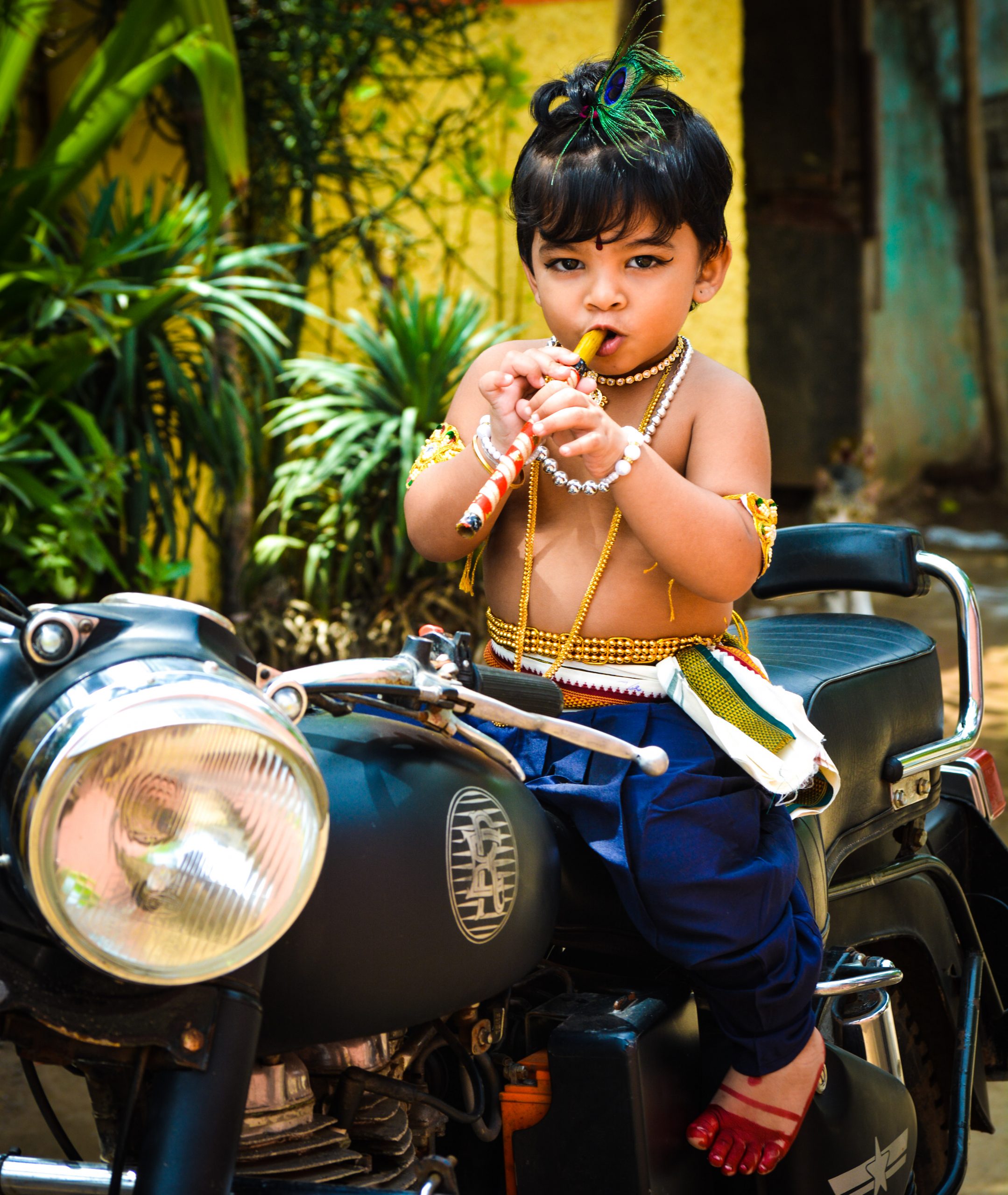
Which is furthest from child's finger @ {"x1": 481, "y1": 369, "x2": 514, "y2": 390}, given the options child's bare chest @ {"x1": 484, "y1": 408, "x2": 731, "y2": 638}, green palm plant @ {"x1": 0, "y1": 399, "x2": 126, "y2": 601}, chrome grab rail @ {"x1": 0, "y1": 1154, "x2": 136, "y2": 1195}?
green palm plant @ {"x1": 0, "y1": 399, "x2": 126, "y2": 601}

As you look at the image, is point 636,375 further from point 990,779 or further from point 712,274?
point 990,779

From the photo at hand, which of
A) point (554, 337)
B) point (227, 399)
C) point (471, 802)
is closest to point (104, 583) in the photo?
point (227, 399)

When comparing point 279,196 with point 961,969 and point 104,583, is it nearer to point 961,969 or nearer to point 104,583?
point 104,583

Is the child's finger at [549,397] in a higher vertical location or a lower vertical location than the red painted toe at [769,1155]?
higher

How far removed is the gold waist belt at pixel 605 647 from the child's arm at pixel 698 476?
7 centimetres

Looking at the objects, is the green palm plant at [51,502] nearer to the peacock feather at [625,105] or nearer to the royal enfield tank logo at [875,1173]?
the peacock feather at [625,105]

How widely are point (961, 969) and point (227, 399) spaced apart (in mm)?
2500

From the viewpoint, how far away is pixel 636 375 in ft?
4.70

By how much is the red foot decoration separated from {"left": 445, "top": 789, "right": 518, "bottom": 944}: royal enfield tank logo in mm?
408

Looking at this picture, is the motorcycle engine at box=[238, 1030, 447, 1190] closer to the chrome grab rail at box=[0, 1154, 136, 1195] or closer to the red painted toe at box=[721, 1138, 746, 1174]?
the chrome grab rail at box=[0, 1154, 136, 1195]

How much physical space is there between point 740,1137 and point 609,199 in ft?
3.09

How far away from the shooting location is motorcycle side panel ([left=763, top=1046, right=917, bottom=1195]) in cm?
137

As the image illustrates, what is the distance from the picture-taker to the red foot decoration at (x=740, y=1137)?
1265 millimetres

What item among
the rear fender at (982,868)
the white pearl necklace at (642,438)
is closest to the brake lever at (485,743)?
the white pearl necklace at (642,438)
